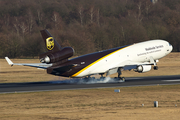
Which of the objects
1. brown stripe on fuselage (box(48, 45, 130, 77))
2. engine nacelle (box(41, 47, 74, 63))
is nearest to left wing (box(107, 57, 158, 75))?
brown stripe on fuselage (box(48, 45, 130, 77))

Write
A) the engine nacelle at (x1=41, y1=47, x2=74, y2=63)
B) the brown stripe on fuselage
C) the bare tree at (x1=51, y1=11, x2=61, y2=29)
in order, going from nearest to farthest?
the engine nacelle at (x1=41, y1=47, x2=74, y2=63)
the brown stripe on fuselage
the bare tree at (x1=51, y1=11, x2=61, y2=29)

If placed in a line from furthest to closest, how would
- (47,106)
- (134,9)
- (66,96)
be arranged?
(134,9) < (66,96) < (47,106)

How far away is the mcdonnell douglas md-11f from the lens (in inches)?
1721

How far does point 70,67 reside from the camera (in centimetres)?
4700

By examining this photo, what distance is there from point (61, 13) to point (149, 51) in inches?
5759

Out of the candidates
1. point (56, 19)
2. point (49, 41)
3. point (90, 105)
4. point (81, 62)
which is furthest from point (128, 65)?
point (56, 19)

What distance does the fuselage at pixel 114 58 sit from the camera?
48.3 m

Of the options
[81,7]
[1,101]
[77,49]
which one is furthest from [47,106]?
[81,7]

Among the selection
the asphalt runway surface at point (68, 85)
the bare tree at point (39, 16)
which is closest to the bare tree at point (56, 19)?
the bare tree at point (39, 16)

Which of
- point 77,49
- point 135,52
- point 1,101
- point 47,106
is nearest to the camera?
point 47,106

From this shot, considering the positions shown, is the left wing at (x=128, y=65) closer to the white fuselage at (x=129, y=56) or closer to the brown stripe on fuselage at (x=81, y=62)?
the white fuselage at (x=129, y=56)

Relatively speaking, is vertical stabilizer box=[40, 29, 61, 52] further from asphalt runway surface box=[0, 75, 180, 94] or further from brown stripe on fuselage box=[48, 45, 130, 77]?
asphalt runway surface box=[0, 75, 180, 94]

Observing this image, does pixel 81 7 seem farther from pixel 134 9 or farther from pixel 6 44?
pixel 6 44

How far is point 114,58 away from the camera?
168 ft
